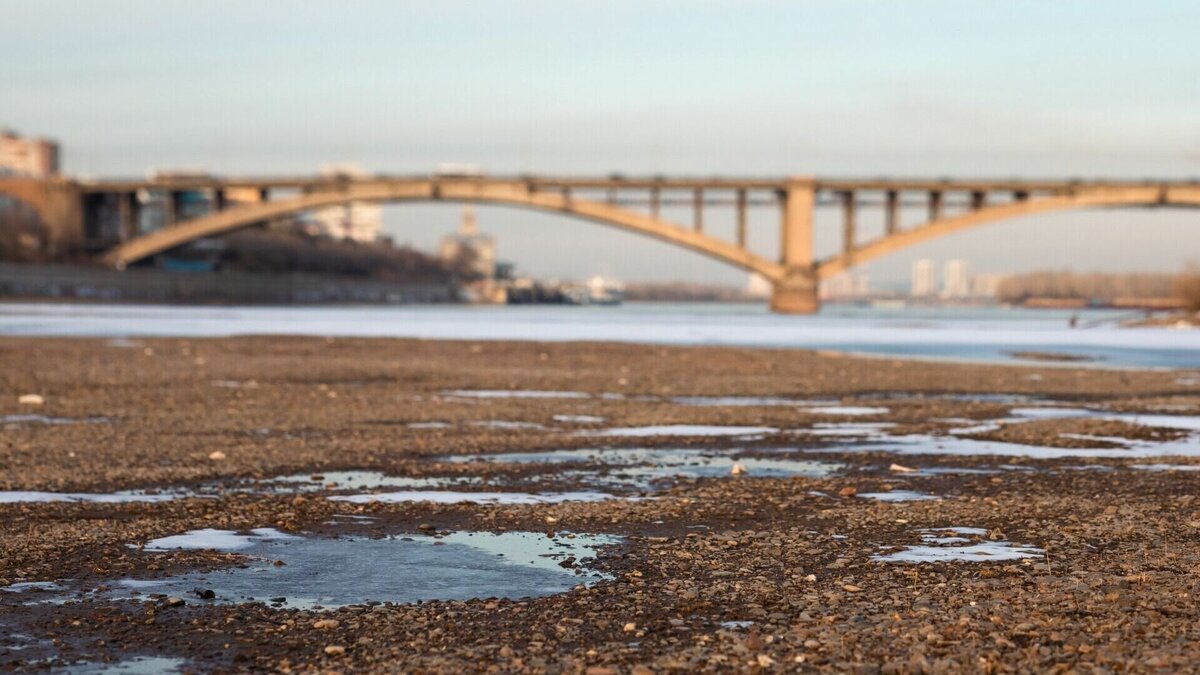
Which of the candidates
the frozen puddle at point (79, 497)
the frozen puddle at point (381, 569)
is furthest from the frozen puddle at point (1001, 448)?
the frozen puddle at point (79, 497)

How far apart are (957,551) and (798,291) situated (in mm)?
82361

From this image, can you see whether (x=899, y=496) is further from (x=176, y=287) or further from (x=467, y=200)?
(x=176, y=287)

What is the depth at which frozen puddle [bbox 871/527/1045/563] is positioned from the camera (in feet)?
25.8

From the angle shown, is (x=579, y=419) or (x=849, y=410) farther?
(x=849, y=410)

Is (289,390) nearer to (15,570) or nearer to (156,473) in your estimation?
(156,473)

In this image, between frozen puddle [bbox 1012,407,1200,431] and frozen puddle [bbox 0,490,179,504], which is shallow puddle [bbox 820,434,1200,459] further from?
frozen puddle [bbox 0,490,179,504]

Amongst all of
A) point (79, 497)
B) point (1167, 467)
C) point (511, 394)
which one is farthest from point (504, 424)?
point (1167, 467)

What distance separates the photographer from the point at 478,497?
10523 mm

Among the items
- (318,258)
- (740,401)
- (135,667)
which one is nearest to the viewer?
(135,667)

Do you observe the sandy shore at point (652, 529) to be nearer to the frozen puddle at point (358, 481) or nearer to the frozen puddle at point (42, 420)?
the frozen puddle at point (42, 420)

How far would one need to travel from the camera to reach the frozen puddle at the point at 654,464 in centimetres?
1188

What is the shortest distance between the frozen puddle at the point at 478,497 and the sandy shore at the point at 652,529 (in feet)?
0.82

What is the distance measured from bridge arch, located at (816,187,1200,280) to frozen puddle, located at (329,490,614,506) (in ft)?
242

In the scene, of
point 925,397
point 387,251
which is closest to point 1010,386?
point 925,397
